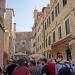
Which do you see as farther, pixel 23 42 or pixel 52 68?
pixel 23 42

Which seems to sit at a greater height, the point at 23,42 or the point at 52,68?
the point at 23,42

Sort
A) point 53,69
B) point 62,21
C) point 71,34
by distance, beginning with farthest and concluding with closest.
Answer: point 62,21 → point 71,34 → point 53,69

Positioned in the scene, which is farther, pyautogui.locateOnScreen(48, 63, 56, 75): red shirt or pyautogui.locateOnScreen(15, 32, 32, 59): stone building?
pyautogui.locateOnScreen(15, 32, 32, 59): stone building

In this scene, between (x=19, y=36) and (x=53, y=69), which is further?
(x=19, y=36)

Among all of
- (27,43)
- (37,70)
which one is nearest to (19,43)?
(27,43)

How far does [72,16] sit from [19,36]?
7305 cm

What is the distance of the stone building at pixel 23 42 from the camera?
85531 mm

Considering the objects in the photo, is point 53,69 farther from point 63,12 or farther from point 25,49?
point 25,49

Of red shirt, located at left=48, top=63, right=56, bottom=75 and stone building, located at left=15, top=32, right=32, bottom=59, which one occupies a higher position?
stone building, located at left=15, top=32, right=32, bottom=59

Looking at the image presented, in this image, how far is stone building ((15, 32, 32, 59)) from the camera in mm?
85531

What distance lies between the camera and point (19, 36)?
9269 cm

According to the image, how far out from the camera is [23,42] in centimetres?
8925

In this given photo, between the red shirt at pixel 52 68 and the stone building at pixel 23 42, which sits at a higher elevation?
the stone building at pixel 23 42

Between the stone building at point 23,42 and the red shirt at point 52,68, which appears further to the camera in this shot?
the stone building at point 23,42
